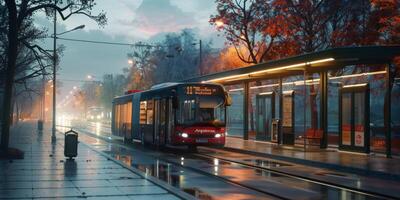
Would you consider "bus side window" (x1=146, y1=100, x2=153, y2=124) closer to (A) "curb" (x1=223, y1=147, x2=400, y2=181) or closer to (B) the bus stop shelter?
(B) the bus stop shelter

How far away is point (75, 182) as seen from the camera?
A: 14.1m

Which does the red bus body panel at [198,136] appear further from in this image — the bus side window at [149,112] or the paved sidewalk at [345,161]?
the bus side window at [149,112]

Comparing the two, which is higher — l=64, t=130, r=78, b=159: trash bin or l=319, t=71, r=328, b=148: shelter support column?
l=319, t=71, r=328, b=148: shelter support column

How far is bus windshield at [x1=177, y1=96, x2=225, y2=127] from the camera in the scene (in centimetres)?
2677

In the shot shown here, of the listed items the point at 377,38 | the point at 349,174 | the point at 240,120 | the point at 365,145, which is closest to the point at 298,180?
the point at 349,174

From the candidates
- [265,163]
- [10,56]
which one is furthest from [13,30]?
[265,163]

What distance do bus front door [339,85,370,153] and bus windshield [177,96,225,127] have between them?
5537 millimetres

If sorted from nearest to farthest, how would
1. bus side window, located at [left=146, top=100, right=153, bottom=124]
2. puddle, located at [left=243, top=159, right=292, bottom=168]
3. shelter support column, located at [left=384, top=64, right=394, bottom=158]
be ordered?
puddle, located at [left=243, top=159, right=292, bottom=168]
shelter support column, located at [left=384, top=64, right=394, bottom=158]
bus side window, located at [left=146, top=100, right=153, bottom=124]

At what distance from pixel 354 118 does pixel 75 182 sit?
46.0ft

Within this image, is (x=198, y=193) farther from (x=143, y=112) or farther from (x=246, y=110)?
(x=246, y=110)

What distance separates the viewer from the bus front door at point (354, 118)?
2369 cm

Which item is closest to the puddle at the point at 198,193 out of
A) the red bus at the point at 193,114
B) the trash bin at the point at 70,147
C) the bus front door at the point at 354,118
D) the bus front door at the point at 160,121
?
the trash bin at the point at 70,147

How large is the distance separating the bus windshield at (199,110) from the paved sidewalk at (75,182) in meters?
7.08

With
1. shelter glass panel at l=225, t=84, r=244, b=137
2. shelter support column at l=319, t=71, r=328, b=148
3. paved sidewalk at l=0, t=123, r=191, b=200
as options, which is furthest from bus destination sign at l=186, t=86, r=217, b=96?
shelter glass panel at l=225, t=84, r=244, b=137
